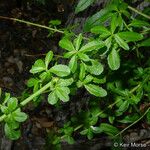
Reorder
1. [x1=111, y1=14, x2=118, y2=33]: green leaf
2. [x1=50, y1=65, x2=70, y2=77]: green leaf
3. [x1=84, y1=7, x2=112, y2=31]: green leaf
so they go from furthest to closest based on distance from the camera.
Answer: [x1=84, y1=7, x2=112, y2=31]: green leaf, [x1=111, y1=14, x2=118, y2=33]: green leaf, [x1=50, y1=65, x2=70, y2=77]: green leaf

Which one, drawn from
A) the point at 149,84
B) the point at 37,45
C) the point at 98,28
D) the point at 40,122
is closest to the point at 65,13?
the point at 37,45

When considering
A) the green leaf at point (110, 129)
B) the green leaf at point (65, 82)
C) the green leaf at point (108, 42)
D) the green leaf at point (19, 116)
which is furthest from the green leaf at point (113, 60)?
the green leaf at point (110, 129)

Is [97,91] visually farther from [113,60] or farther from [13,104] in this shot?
[13,104]

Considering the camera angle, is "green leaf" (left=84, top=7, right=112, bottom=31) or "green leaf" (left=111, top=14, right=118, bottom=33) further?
"green leaf" (left=84, top=7, right=112, bottom=31)

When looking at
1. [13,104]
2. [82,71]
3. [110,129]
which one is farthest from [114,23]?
[110,129]

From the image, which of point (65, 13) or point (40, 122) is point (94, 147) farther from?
point (65, 13)

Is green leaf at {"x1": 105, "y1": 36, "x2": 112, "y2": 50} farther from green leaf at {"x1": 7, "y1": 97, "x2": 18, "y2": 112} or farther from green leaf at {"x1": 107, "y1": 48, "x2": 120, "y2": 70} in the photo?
green leaf at {"x1": 7, "y1": 97, "x2": 18, "y2": 112}

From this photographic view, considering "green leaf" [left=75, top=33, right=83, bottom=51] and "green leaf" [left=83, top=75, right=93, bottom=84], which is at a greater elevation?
"green leaf" [left=75, top=33, right=83, bottom=51]

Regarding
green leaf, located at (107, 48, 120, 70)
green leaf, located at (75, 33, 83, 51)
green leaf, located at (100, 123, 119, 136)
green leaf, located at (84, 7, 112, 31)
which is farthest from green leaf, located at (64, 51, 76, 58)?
green leaf, located at (100, 123, 119, 136)

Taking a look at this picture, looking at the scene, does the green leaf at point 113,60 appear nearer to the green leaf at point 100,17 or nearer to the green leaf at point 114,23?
the green leaf at point 114,23
